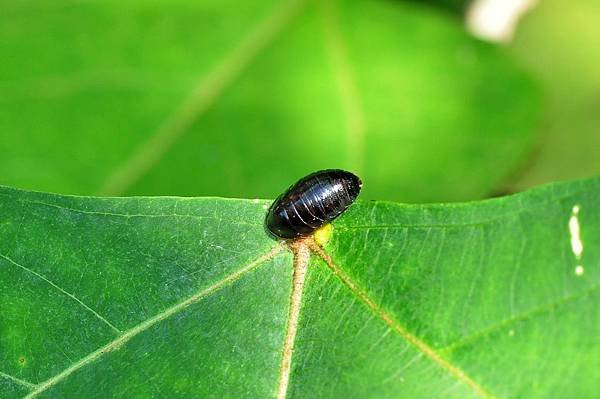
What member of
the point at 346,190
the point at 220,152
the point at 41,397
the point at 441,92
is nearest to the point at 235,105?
the point at 220,152

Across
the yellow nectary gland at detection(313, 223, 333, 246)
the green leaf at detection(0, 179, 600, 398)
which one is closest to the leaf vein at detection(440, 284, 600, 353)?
the green leaf at detection(0, 179, 600, 398)

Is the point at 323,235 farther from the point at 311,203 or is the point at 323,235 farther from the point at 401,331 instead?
the point at 401,331

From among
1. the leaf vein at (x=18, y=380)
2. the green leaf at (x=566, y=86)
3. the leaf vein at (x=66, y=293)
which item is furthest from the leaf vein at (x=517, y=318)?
the green leaf at (x=566, y=86)

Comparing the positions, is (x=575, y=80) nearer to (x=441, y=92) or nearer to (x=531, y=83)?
(x=531, y=83)

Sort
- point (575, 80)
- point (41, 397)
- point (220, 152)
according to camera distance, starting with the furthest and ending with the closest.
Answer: point (575, 80), point (220, 152), point (41, 397)

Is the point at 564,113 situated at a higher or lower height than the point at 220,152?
lower

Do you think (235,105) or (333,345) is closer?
(333,345)
